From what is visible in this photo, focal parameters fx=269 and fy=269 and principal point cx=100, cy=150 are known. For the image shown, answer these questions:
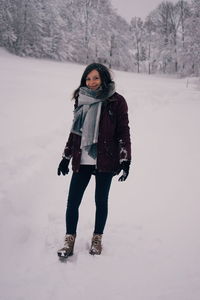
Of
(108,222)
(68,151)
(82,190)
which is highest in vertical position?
(68,151)

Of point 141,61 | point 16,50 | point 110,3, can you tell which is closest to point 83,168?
point 16,50

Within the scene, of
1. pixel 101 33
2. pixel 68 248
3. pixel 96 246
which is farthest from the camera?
pixel 101 33

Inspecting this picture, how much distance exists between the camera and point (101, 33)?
33.1 m

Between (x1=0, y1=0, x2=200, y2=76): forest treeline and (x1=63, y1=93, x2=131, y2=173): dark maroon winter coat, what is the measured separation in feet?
83.4

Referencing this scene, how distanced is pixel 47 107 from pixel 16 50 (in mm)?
20032

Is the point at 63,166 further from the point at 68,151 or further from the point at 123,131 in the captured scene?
the point at 123,131

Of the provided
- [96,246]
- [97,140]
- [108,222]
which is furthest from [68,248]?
[97,140]

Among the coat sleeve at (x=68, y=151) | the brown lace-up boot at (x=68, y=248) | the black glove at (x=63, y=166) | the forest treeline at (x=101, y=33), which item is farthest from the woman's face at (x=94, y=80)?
the forest treeline at (x=101, y=33)

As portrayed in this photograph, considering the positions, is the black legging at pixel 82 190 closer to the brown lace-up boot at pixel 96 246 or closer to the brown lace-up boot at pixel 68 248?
the brown lace-up boot at pixel 68 248

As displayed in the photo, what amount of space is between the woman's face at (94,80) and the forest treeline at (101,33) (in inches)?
990

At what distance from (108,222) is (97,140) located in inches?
60.5

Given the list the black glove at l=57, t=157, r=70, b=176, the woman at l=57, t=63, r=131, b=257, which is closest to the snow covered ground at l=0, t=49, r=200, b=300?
the woman at l=57, t=63, r=131, b=257

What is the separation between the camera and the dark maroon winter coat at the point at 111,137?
2.78m

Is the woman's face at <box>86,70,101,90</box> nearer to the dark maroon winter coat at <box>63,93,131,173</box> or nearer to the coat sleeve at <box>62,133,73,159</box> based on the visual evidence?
the dark maroon winter coat at <box>63,93,131,173</box>
